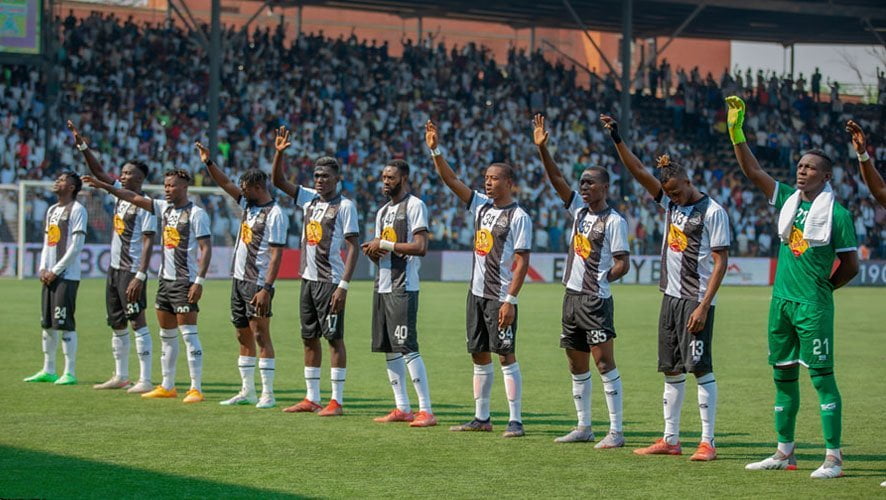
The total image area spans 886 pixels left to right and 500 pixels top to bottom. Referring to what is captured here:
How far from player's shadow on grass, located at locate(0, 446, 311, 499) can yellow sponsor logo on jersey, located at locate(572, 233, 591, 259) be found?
361cm

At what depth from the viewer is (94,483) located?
8.33 m

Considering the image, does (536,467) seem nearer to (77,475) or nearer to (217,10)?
(77,475)

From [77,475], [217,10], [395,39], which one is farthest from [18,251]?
[395,39]

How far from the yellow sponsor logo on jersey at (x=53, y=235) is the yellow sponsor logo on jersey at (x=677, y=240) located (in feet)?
24.8

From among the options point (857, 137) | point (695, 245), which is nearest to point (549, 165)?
point (695, 245)

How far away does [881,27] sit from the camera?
4950 cm

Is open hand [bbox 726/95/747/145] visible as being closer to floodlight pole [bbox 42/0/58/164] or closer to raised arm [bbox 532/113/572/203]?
raised arm [bbox 532/113/572/203]

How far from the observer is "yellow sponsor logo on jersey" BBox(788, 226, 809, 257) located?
898cm

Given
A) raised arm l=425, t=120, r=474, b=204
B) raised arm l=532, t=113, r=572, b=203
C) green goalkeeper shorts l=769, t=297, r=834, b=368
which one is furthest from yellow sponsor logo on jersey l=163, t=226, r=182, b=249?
green goalkeeper shorts l=769, t=297, r=834, b=368

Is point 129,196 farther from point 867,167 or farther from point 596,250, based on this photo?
point 867,167

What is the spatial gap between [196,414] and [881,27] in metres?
43.7

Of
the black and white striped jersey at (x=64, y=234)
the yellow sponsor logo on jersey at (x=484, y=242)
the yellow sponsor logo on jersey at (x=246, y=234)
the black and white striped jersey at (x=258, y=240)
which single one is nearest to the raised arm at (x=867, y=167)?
the yellow sponsor logo on jersey at (x=484, y=242)

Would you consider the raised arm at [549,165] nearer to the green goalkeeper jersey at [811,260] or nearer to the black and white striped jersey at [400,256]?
the black and white striped jersey at [400,256]

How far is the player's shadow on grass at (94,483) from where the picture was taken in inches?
314
